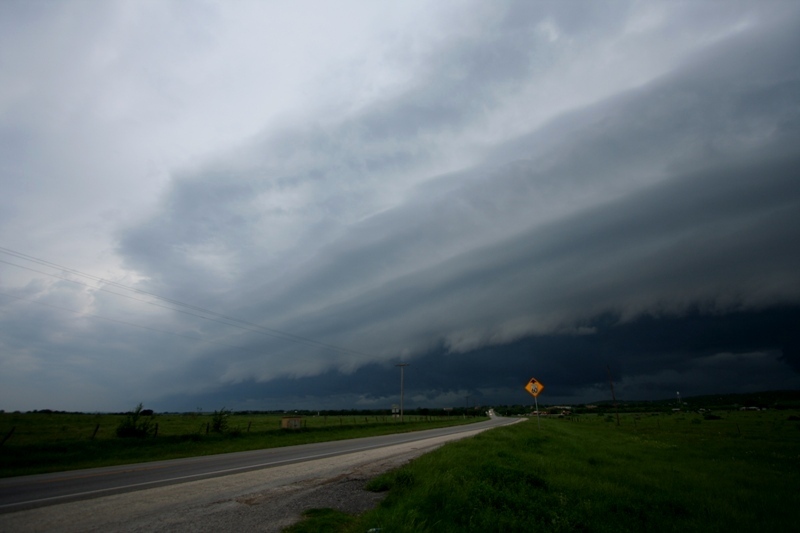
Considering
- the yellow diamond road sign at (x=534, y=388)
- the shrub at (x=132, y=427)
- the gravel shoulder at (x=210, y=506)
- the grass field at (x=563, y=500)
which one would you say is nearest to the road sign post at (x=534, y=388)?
the yellow diamond road sign at (x=534, y=388)

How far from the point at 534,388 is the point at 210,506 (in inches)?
1031

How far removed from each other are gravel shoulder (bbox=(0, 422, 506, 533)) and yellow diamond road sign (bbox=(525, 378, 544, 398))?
20.4 metres

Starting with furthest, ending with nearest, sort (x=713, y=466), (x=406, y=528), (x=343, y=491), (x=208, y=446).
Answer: (x=208, y=446)
(x=713, y=466)
(x=343, y=491)
(x=406, y=528)

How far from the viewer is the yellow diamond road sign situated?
30.6 metres

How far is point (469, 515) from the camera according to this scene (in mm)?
8094

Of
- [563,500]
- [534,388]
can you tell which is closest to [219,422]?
[534,388]

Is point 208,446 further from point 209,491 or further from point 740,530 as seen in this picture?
point 740,530

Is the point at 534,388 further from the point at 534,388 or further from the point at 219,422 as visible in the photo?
the point at 219,422

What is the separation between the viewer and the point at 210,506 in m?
9.26

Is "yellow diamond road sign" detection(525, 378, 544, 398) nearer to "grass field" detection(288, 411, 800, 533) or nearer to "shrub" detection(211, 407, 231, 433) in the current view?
"grass field" detection(288, 411, 800, 533)

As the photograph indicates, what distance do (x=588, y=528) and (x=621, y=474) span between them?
9.09 m

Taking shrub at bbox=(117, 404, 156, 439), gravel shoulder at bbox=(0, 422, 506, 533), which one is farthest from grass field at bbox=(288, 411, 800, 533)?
shrub at bbox=(117, 404, 156, 439)

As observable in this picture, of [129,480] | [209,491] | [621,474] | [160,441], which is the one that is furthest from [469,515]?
[160,441]

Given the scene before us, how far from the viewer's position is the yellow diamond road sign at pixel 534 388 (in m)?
30.6
